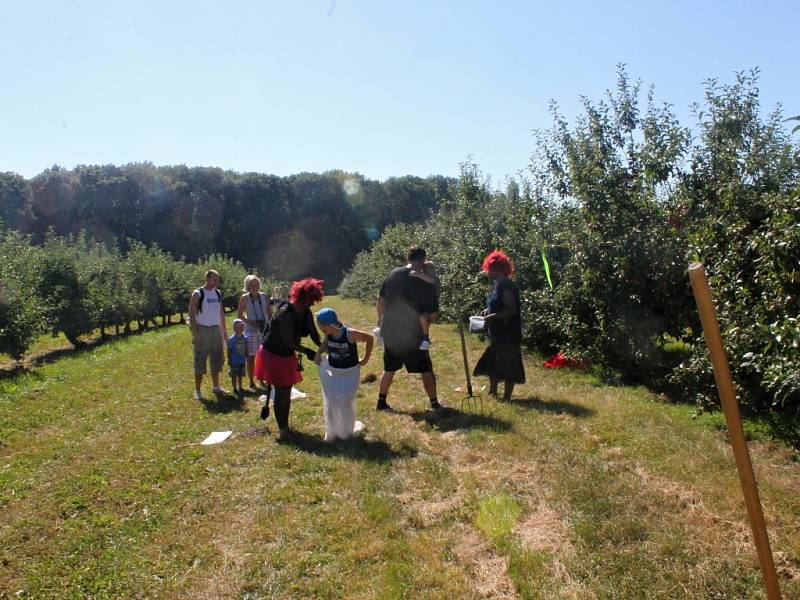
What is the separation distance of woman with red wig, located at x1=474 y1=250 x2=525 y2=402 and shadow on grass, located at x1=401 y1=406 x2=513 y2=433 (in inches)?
33.6

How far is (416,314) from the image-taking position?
7.20 meters

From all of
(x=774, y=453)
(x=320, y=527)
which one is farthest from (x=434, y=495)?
(x=774, y=453)

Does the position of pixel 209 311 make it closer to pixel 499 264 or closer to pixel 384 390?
pixel 384 390

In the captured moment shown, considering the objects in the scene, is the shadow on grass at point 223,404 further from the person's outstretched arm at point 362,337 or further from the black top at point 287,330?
the person's outstretched arm at point 362,337

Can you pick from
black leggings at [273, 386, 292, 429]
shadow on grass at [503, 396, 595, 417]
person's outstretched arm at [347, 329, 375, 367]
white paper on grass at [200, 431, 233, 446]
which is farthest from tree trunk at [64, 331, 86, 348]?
shadow on grass at [503, 396, 595, 417]

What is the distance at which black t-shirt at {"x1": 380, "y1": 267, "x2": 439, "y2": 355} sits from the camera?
23.6 feet

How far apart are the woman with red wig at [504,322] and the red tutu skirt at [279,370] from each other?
252cm

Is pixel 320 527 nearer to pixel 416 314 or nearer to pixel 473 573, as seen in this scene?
pixel 473 573

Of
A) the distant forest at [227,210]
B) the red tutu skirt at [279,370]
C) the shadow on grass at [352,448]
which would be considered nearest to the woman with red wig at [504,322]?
the shadow on grass at [352,448]

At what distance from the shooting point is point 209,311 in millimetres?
8953

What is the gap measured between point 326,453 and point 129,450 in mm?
2418

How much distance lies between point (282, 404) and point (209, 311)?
289 centimetres

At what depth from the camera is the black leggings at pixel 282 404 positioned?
6727 mm

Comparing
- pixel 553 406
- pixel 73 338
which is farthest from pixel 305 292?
pixel 73 338
